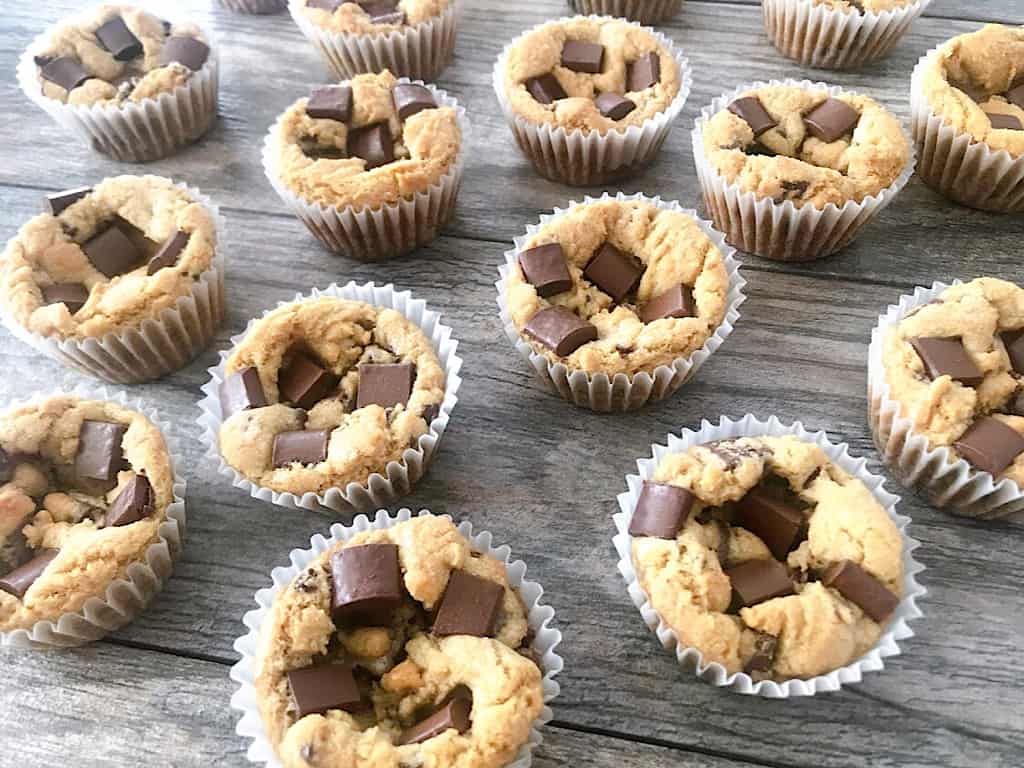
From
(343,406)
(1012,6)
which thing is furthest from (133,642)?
(1012,6)

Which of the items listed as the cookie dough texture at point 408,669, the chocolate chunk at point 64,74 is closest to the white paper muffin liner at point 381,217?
the chocolate chunk at point 64,74

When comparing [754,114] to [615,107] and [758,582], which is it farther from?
[758,582]

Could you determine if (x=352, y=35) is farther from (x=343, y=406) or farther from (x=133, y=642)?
(x=133, y=642)

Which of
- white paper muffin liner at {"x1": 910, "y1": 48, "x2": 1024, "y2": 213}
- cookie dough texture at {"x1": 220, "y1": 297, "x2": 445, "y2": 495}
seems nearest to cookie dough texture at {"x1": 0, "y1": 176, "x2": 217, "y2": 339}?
cookie dough texture at {"x1": 220, "y1": 297, "x2": 445, "y2": 495}

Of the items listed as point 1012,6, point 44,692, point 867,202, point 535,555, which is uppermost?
point 1012,6

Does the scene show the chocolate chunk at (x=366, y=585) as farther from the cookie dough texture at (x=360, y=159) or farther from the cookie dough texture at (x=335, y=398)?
the cookie dough texture at (x=360, y=159)

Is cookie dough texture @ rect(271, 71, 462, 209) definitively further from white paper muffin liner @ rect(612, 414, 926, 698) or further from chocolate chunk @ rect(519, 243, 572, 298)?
white paper muffin liner @ rect(612, 414, 926, 698)

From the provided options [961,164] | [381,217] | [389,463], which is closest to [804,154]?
[961,164]
